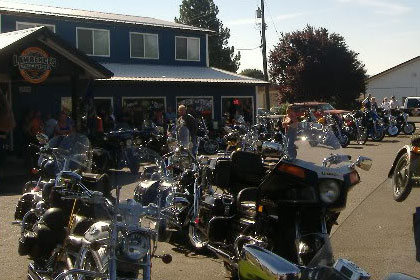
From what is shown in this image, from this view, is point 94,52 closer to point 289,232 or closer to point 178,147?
point 178,147

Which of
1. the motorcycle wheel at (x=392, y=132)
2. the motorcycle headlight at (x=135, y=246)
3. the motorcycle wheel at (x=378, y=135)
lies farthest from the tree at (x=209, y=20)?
the motorcycle headlight at (x=135, y=246)

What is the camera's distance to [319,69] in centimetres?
4244

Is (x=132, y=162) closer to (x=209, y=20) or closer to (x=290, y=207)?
(x=290, y=207)

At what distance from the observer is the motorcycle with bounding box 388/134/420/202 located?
23.2 ft

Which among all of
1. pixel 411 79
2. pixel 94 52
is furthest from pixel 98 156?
pixel 411 79

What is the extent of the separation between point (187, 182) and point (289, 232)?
93.4 inches

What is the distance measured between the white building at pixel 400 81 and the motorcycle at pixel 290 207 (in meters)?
53.5

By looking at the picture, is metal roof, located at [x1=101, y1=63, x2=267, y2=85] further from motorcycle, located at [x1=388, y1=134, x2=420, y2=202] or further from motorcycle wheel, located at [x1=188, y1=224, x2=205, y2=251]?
motorcycle, located at [x1=388, y1=134, x2=420, y2=202]

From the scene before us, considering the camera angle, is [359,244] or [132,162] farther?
[359,244]

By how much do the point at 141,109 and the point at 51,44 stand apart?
28.5ft

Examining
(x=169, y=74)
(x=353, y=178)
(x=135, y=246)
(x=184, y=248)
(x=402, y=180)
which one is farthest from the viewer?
(x=169, y=74)

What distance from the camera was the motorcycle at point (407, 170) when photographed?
7070mm

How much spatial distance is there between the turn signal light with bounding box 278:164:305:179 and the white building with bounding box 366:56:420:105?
53.9 m

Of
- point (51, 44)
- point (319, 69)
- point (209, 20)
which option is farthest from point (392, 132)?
point (209, 20)
